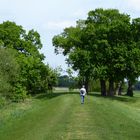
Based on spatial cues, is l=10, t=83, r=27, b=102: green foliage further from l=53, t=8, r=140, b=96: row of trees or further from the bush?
l=53, t=8, r=140, b=96: row of trees

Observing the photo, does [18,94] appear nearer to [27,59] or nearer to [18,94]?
[18,94]

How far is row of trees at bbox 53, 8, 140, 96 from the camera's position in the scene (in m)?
76.4

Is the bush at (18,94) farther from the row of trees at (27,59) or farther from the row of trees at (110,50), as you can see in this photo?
the row of trees at (110,50)

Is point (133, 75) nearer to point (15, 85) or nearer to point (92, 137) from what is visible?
point (15, 85)

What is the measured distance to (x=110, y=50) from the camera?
252 feet

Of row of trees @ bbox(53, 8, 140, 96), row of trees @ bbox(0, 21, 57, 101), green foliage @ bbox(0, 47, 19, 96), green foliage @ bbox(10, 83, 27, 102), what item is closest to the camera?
green foliage @ bbox(0, 47, 19, 96)

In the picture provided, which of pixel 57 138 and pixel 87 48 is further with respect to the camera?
pixel 87 48

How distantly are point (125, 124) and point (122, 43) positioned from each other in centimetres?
4948

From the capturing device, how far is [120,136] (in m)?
23.2

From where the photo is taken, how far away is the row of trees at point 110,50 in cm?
7638

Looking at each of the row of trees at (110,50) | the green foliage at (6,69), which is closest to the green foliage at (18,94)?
the green foliage at (6,69)

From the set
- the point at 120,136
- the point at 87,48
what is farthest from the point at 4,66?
the point at 120,136

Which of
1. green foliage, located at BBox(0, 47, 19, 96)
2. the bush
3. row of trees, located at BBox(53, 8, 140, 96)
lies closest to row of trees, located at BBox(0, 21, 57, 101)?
the bush

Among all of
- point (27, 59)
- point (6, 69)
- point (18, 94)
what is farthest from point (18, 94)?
point (27, 59)
